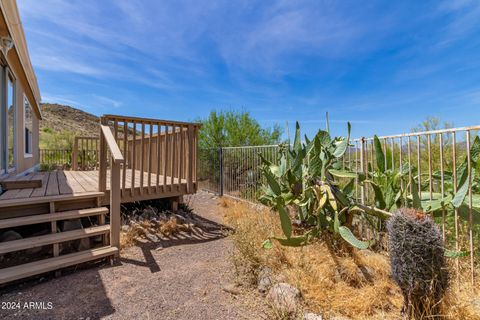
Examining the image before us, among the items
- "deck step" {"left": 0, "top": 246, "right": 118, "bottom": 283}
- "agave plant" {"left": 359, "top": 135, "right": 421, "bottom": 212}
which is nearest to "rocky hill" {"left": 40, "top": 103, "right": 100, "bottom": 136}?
"deck step" {"left": 0, "top": 246, "right": 118, "bottom": 283}

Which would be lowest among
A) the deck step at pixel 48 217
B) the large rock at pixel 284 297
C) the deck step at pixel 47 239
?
the large rock at pixel 284 297

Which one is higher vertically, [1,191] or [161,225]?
[1,191]

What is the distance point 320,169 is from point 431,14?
20.0 feet

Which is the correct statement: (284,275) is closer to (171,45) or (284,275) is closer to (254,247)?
(254,247)

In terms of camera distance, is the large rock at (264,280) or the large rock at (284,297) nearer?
the large rock at (284,297)

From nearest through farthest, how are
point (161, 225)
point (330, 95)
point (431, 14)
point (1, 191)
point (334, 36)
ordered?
point (1, 191), point (161, 225), point (431, 14), point (334, 36), point (330, 95)

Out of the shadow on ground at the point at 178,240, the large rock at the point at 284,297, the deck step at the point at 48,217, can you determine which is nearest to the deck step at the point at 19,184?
the deck step at the point at 48,217

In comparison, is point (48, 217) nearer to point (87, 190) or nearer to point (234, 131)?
point (87, 190)

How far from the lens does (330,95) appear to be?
1430 centimetres

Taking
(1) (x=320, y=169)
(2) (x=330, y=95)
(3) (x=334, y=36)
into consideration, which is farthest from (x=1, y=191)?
(2) (x=330, y=95)

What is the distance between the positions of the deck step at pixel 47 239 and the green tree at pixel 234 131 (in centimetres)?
561

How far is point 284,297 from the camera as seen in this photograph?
5.73 ft

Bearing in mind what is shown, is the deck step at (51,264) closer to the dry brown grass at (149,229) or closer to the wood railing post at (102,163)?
the dry brown grass at (149,229)

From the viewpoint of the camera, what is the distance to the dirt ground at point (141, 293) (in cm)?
177
